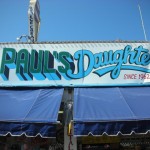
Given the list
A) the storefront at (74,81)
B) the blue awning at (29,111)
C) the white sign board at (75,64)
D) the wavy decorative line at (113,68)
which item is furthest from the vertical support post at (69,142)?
the wavy decorative line at (113,68)

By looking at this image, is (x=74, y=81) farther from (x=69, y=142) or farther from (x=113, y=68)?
(x=69, y=142)

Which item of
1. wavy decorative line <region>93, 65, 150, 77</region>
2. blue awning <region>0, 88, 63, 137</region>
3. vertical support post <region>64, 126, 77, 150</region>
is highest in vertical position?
wavy decorative line <region>93, 65, 150, 77</region>

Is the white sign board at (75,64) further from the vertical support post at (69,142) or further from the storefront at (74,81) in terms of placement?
the vertical support post at (69,142)

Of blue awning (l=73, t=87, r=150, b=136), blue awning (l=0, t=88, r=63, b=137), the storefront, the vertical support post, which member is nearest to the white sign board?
the storefront

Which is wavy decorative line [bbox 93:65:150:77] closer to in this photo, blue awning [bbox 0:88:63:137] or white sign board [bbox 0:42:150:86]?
white sign board [bbox 0:42:150:86]

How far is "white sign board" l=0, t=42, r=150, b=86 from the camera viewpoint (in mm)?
10508

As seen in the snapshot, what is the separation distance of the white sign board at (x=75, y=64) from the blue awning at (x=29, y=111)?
628 millimetres

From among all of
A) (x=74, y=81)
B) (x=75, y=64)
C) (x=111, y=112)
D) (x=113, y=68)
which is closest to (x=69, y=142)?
(x=74, y=81)

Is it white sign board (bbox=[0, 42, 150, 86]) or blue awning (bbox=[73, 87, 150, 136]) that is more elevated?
white sign board (bbox=[0, 42, 150, 86])

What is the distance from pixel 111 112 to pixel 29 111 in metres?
2.34

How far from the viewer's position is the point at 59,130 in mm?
10328

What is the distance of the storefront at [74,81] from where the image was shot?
9273mm

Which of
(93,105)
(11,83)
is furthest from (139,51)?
(11,83)

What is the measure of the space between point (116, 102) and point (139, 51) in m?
2.83
